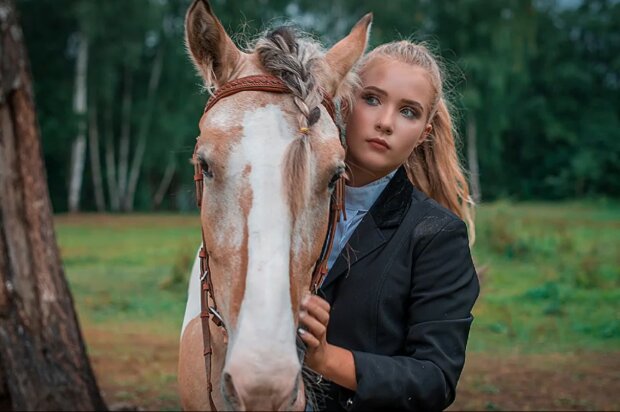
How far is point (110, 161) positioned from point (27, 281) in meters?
23.2

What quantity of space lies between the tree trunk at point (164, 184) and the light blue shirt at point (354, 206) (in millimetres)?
25905

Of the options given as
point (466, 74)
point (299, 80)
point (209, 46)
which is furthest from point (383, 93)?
point (466, 74)

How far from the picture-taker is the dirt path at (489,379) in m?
5.66

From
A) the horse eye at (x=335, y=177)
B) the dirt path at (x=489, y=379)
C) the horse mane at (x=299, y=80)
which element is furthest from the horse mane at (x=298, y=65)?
the dirt path at (x=489, y=379)

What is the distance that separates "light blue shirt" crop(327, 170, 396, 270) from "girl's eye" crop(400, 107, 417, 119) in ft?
0.74

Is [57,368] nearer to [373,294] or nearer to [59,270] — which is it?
[59,270]

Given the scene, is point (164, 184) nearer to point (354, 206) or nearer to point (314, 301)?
point (354, 206)

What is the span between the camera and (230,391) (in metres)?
1.70

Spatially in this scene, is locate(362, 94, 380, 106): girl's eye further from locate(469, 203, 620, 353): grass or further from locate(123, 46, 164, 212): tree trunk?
locate(123, 46, 164, 212): tree trunk

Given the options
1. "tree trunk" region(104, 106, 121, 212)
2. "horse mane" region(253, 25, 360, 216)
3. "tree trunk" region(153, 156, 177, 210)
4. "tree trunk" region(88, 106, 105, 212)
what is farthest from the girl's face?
"tree trunk" region(153, 156, 177, 210)

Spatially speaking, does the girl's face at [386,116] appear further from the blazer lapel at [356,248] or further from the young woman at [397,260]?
the blazer lapel at [356,248]

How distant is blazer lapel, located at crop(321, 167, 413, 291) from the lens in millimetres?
2361

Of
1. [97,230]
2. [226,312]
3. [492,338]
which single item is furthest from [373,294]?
[97,230]

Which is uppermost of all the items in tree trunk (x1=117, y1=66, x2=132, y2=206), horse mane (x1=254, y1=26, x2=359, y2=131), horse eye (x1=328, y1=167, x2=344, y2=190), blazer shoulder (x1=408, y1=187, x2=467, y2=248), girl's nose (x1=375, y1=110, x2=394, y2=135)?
horse mane (x1=254, y1=26, x2=359, y2=131)
